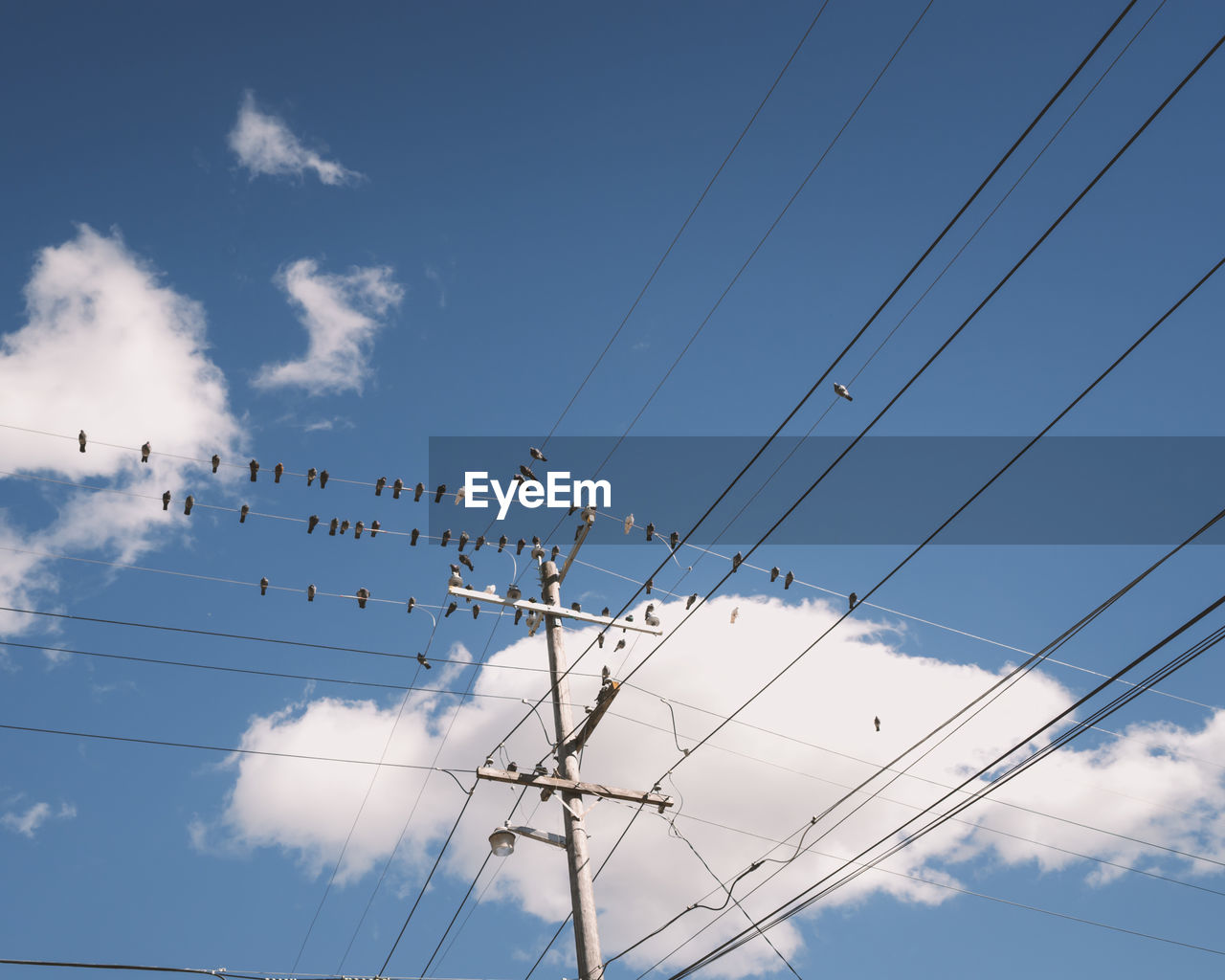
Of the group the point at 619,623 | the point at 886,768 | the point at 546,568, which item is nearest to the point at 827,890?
the point at 886,768

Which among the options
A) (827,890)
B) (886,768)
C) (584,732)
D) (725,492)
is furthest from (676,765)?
(725,492)

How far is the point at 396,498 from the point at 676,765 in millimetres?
5039

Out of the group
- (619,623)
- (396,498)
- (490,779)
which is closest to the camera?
(490,779)

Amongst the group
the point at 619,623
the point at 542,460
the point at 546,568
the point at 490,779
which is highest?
the point at 542,460

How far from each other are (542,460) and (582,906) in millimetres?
5041

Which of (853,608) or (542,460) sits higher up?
(542,460)

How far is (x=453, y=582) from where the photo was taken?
484 inches

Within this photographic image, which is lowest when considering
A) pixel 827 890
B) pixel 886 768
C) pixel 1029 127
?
pixel 827 890

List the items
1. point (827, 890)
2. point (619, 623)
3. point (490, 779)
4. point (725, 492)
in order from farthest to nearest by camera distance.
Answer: point (619, 623) < point (490, 779) < point (827, 890) < point (725, 492)

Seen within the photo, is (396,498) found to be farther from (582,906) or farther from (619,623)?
(582,906)

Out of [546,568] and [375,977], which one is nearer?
[375,977]

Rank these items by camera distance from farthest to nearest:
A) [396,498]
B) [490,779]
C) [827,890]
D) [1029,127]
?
[396,498] < [490,779] < [827,890] < [1029,127]

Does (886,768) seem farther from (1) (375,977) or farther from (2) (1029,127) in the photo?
(1) (375,977)

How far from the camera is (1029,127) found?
580 cm
